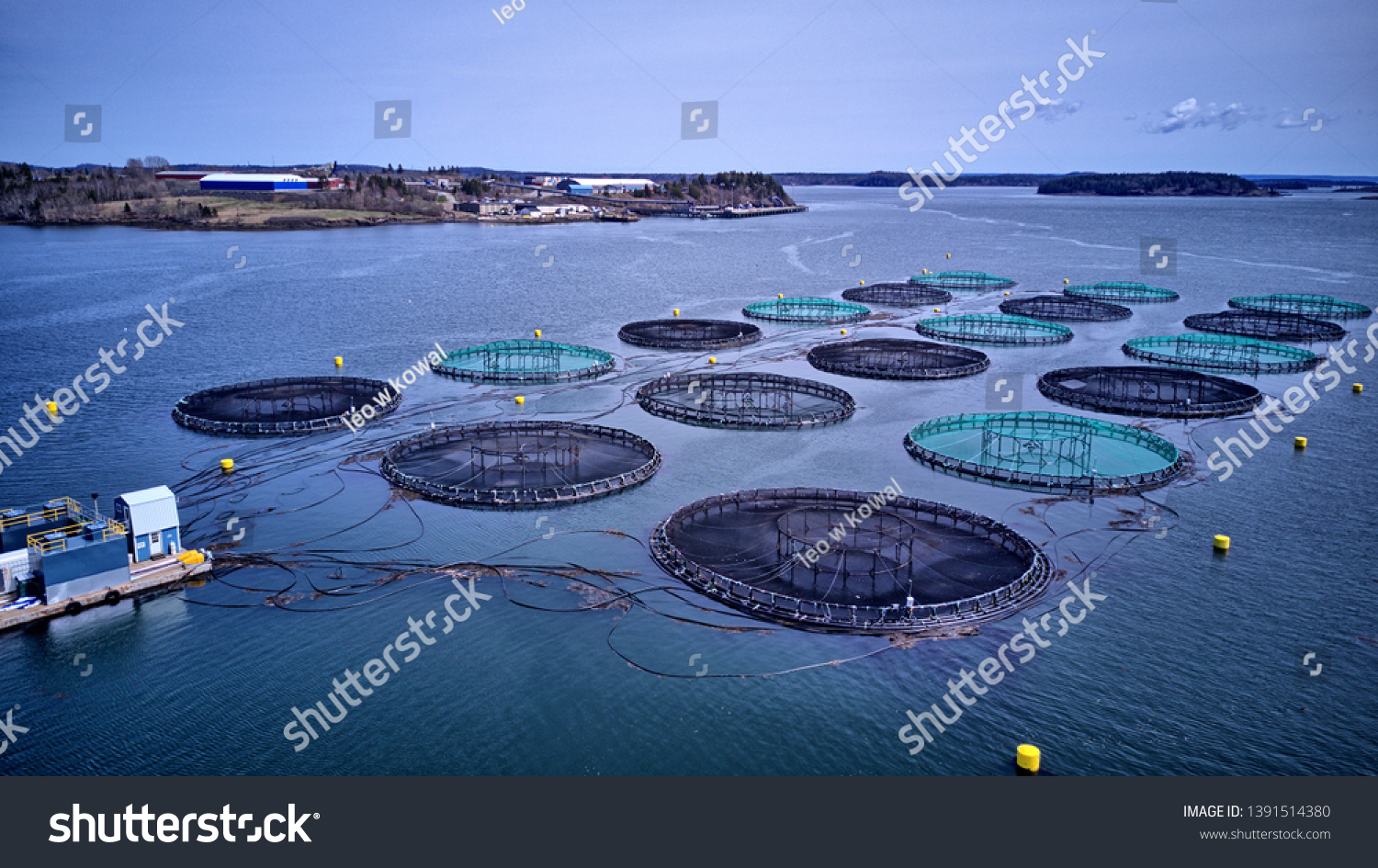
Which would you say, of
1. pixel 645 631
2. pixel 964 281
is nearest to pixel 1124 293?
pixel 964 281

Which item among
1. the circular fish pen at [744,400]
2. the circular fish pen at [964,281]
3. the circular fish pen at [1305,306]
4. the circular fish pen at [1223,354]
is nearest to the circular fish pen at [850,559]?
the circular fish pen at [744,400]

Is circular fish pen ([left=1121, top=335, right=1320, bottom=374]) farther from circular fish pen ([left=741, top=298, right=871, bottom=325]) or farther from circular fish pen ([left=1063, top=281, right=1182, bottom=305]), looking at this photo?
circular fish pen ([left=741, top=298, right=871, bottom=325])

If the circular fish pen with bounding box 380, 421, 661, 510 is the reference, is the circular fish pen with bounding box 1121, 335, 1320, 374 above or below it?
above

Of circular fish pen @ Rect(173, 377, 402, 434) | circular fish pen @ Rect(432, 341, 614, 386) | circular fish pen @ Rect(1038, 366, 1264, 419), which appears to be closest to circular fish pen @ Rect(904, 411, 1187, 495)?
circular fish pen @ Rect(1038, 366, 1264, 419)

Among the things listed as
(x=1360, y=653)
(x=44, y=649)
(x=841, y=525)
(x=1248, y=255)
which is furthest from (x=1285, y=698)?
(x=1248, y=255)

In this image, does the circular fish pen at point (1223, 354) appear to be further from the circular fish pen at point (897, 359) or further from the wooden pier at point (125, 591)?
the wooden pier at point (125, 591)

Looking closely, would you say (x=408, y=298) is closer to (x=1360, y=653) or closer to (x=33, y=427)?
(x=33, y=427)
